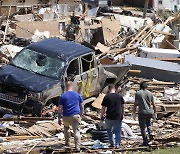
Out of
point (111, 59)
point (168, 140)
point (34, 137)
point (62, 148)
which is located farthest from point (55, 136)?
point (111, 59)

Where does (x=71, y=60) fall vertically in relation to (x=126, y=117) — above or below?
above

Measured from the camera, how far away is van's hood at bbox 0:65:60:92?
1378 centimetres

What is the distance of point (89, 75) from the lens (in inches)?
614

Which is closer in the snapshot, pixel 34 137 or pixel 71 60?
pixel 34 137

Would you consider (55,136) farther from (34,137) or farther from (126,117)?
(126,117)

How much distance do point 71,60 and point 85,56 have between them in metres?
0.71

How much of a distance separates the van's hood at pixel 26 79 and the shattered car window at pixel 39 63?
238 mm

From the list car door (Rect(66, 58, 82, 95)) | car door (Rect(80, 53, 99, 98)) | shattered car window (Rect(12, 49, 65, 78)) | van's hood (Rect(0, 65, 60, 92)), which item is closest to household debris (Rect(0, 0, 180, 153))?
car door (Rect(80, 53, 99, 98))

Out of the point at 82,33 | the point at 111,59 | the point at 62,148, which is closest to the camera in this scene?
the point at 62,148

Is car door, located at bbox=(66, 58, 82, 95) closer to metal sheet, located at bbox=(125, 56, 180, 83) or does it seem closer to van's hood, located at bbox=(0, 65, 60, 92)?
van's hood, located at bbox=(0, 65, 60, 92)

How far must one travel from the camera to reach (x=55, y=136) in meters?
12.6

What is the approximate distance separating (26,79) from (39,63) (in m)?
1.07

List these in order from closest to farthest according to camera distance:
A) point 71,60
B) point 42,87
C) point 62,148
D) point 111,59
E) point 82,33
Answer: point 62,148, point 42,87, point 71,60, point 111,59, point 82,33

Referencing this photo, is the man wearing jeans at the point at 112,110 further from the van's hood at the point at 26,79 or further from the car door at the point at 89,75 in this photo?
the car door at the point at 89,75
